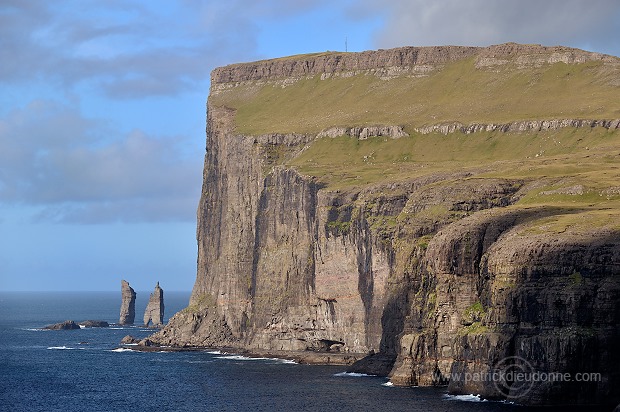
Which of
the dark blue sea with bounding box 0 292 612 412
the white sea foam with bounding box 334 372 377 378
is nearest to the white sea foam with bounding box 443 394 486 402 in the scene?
the dark blue sea with bounding box 0 292 612 412

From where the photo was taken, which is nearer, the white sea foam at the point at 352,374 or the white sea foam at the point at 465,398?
the white sea foam at the point at 465,398

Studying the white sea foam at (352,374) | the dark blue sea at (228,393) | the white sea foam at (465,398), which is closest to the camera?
the white sea foam at (465,398)

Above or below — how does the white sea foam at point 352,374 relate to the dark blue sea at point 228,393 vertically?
above

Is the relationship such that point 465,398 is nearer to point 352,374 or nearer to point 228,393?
point 228,393

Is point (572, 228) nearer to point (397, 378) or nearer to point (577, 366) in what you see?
point (577, 366)

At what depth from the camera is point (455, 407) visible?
14362cm

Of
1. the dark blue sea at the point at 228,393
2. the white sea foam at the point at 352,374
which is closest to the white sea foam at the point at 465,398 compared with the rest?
the dark blue sea at the point at 228,393

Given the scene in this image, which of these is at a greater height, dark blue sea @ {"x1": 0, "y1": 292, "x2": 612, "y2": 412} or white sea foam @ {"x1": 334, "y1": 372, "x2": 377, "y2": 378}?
white sea foam @ {"x1": 334, "y1": 372, "x2": 377, "y2": 378}

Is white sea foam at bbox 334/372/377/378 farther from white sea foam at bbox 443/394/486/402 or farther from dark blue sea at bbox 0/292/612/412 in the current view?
white sea foam at bbox 443/394/486/402

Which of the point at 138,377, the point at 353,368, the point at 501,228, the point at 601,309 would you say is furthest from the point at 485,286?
the point at 138,377

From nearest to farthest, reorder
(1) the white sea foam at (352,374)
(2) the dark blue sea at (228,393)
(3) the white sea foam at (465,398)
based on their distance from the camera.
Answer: (3) the white sea foam at (465,398) → (2) the dark blue sea at (228,393) → (1) the white sea foam at (352,374)

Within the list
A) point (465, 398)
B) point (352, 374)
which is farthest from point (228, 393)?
point (465, 398)

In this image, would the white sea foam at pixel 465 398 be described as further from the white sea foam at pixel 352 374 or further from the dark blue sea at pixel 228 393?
the white sea foam at pixel 352 374

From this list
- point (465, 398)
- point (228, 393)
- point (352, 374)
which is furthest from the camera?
point (352, 374)
